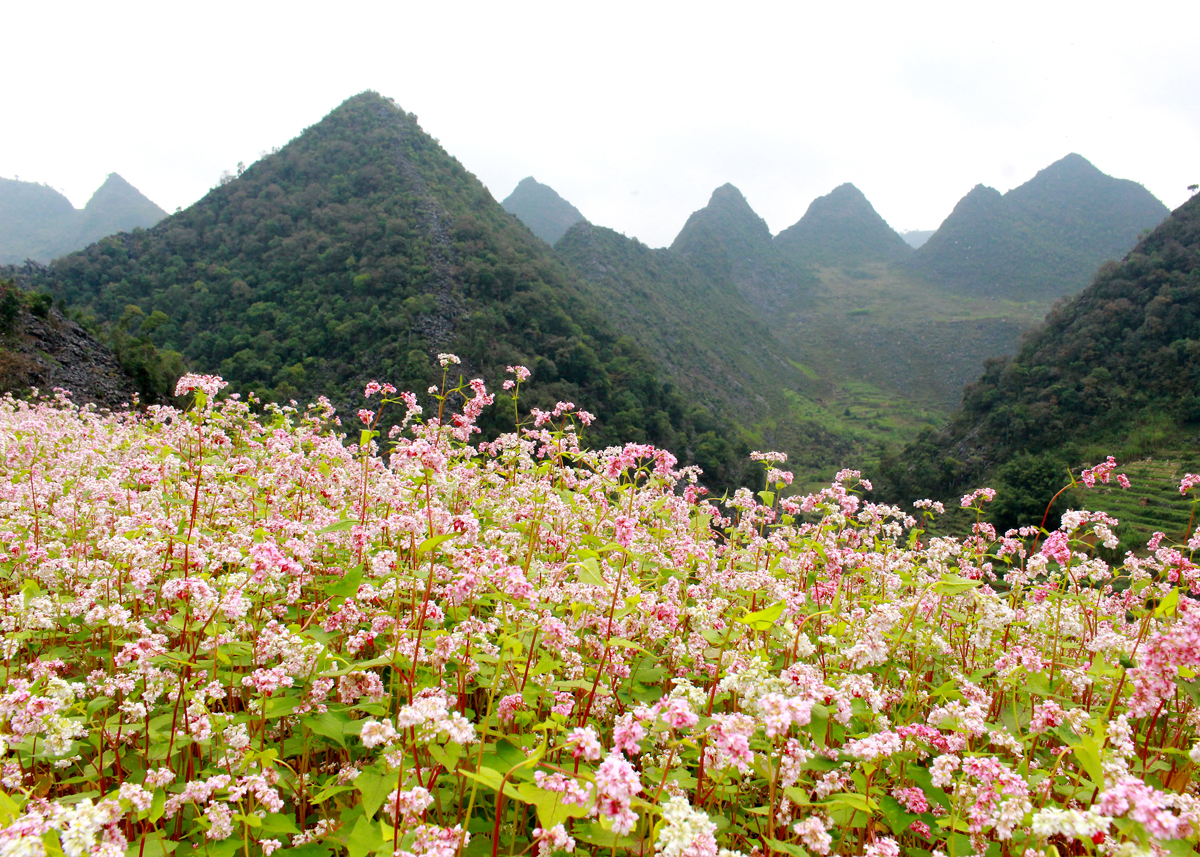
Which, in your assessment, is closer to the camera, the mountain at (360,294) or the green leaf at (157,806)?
the green leaf at (157,806)

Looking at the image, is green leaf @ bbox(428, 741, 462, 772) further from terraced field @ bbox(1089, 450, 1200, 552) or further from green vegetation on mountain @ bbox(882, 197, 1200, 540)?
green vegetation on mountain @ bbox(882, 197, 1200, 540)

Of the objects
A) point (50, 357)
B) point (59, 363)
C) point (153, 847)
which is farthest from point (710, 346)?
point (153, 847)

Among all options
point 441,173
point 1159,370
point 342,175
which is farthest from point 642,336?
point 1159,370

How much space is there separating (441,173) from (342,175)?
672 inches

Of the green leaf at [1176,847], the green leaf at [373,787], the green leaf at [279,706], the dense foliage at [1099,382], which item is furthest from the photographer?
the dense foliage at [1099,382]

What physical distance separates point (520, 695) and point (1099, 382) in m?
73.7

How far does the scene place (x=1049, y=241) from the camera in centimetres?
18000

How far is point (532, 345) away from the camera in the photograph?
7012 cm

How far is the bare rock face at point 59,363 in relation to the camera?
27.8 m

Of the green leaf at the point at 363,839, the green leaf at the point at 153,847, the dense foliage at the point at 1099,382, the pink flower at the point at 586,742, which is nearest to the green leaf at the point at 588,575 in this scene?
the pink flower at the point at 586,742

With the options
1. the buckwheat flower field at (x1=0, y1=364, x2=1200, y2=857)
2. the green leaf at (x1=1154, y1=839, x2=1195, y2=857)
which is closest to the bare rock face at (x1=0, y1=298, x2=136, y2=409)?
the buckwheat flower field at (x1=0, y1=364, x2=1200, y2=857)

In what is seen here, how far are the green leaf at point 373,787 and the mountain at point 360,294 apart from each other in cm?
4298

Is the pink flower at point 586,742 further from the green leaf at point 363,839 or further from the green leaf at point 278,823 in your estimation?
the green leaf at point 278,823

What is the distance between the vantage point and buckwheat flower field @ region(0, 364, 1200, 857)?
213 centimetres
